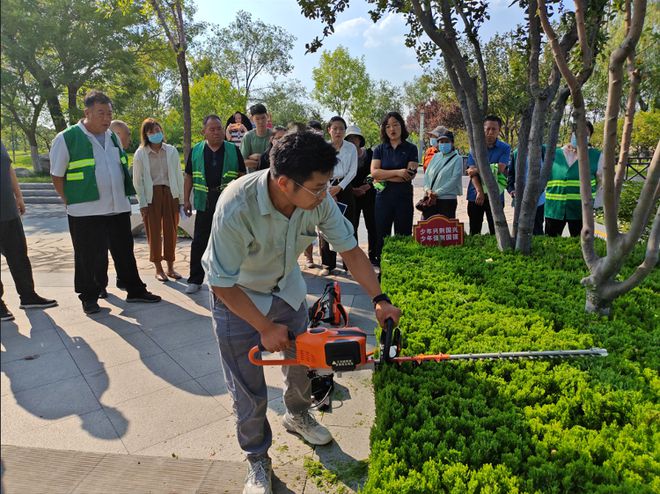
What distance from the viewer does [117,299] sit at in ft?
16.9

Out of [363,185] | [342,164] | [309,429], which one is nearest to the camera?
[309,429]

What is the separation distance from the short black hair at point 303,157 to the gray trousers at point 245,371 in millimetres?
749

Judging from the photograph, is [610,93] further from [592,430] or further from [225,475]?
[225,475]

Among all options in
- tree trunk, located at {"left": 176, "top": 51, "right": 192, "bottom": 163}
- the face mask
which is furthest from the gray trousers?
tree trunk, located at {"left": 176, "top": 51, "right": 192, "bottom": 163}

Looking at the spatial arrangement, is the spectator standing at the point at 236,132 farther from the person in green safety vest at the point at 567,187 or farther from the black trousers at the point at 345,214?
the person in green safety vest at the point at 567,187

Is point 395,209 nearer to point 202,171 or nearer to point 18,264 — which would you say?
point 202,171

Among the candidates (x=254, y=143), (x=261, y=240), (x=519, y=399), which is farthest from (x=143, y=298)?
(x=519, y=399)

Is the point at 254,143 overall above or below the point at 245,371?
above

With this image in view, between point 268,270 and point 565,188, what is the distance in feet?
13.5

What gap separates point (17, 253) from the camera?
178 inches

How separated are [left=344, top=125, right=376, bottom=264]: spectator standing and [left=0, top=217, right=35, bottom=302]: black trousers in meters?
3.67

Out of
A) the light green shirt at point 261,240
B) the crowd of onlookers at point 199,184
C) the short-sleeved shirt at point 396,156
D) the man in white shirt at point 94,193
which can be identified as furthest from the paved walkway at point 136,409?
the short-sleeved shirt at point 396,156

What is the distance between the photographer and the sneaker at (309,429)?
2.63m

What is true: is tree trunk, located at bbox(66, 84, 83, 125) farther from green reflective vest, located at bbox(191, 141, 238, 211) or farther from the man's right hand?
the man's right hand
